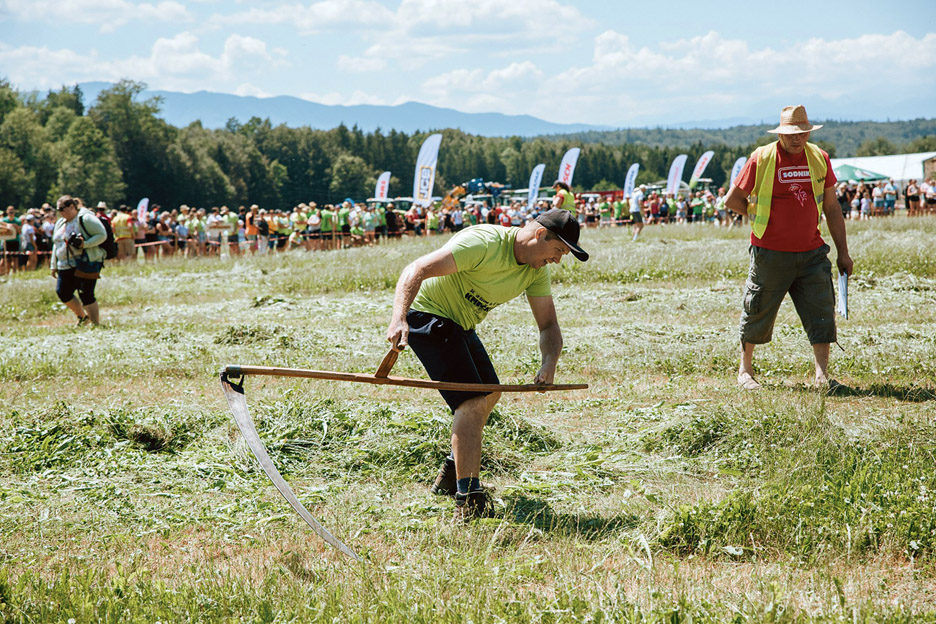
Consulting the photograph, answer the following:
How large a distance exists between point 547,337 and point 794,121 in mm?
3267

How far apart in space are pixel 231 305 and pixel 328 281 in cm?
240

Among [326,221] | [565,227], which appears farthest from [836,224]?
[326,221]

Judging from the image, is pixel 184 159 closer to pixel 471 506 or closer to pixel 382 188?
pixel 382 188

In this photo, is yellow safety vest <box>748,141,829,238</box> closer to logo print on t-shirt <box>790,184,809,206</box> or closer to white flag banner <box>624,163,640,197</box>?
logo print on t-shirt <box>790,184,809,206</box>

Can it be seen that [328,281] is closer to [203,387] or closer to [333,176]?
[203,387]

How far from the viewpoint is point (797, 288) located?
269 inches

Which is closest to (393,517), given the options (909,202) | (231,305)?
(231,305)

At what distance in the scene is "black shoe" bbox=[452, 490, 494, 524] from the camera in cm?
432

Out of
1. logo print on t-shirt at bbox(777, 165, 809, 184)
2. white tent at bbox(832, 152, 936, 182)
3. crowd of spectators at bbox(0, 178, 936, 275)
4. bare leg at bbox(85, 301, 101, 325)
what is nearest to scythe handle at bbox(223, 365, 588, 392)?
logo print on t-shirt at bbox(777, 165, 809, 184)

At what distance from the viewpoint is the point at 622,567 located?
12.3 ft

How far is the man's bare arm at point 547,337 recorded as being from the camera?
463 centimetres

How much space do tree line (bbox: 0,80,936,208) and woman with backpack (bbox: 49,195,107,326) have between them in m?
57.5

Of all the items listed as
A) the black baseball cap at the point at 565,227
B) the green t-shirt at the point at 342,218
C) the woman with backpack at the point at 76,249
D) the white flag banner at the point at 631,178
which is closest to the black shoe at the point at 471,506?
the black baseball cap at the point at 565,227

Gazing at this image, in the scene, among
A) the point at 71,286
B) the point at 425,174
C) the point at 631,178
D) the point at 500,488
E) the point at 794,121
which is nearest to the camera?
the point at 500,488
